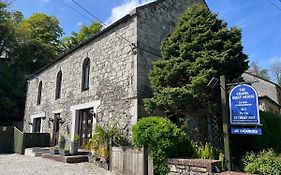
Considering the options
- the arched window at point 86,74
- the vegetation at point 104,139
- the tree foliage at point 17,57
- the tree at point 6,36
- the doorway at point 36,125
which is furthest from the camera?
the tree at point 6,36

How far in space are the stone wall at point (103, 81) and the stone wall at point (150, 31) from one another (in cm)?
30

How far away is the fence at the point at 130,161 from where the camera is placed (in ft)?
25.2

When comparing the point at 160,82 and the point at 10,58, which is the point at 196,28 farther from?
the point at 10,58

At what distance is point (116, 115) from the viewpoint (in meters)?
11.3

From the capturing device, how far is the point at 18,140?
1593cm

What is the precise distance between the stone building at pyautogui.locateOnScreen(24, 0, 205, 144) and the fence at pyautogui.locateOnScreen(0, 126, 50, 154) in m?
0.73

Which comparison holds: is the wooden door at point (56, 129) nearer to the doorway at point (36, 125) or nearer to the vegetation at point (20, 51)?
the doorway at point (36, 125)

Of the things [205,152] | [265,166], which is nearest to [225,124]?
[205,152]

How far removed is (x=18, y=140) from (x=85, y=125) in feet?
17.8

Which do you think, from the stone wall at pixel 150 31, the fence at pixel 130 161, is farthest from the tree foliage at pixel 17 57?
the fence at pixel 130 161

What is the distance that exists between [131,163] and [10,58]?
77.4 feet

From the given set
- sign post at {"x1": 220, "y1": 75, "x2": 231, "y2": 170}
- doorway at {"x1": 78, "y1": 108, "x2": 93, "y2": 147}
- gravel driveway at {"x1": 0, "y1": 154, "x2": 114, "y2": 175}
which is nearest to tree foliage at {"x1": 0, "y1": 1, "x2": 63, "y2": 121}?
doorway at {"x1": 78, "y1": 108, "x2": 93, "y2": 147}

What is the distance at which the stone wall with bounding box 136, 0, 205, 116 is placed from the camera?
35.8 feet

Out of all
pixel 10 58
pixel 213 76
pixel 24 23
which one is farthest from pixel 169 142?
pixel 24 23
